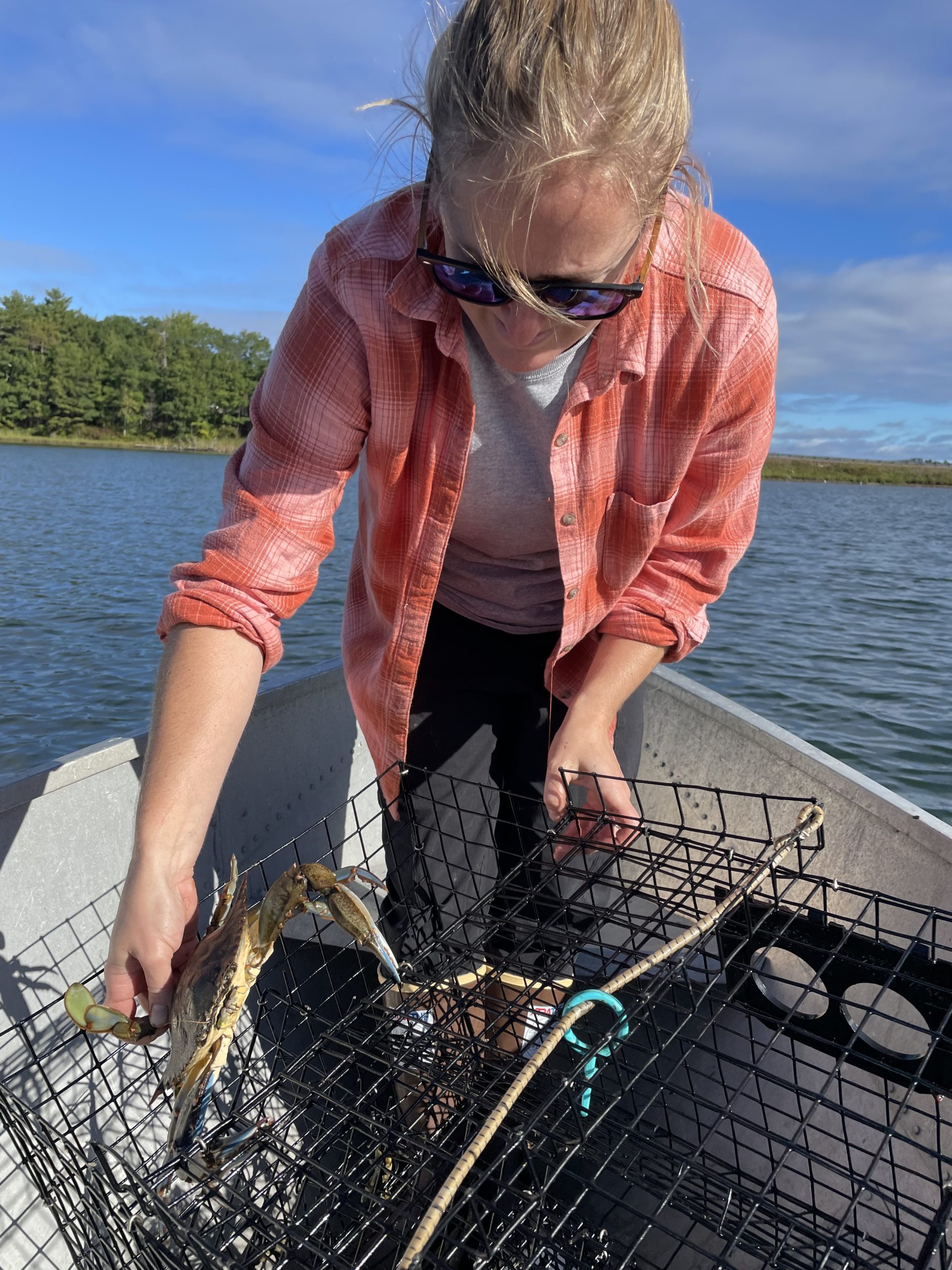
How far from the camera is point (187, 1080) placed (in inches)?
43.3

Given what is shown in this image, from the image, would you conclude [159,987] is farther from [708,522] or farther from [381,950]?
[708,522]

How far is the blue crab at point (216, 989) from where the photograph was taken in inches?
42.9

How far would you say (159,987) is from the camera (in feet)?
3.76

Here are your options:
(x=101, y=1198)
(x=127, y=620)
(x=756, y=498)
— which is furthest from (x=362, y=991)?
(x=127, y=620)

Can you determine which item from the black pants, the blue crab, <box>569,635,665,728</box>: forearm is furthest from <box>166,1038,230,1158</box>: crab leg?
<box>569,635,665,728</box>: forearm

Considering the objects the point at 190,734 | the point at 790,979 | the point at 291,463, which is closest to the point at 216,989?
the point at 190,734

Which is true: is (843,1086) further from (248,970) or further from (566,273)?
(566,273)

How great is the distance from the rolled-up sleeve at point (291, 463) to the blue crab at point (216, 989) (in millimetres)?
415

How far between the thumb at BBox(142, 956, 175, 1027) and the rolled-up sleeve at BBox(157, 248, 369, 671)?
49cm

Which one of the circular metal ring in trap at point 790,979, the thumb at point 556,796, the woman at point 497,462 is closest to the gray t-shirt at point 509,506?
the woman at point 497,462

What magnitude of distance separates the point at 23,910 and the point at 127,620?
7.95 metres

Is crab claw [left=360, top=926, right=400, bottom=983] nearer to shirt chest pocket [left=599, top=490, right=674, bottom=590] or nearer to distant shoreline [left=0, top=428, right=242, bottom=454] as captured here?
shirt chest pocket [left=599, top=490, right=674, bottom=590]

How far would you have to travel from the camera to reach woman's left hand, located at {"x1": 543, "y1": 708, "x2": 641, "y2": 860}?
140 centimetres

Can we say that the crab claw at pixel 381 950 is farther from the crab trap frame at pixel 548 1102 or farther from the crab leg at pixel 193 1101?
the crab leg at pixel 193 1101
